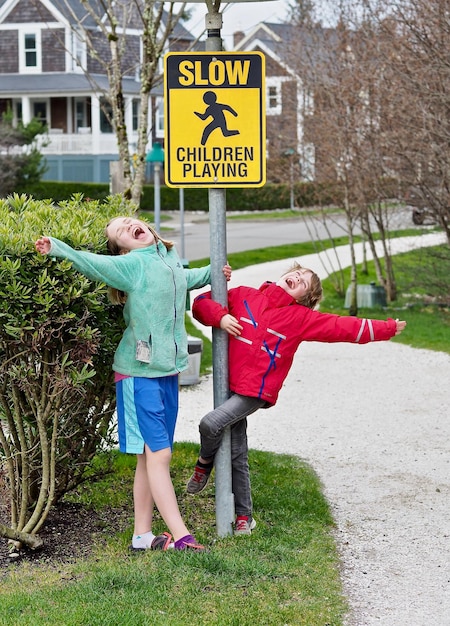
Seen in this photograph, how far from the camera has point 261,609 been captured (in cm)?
429

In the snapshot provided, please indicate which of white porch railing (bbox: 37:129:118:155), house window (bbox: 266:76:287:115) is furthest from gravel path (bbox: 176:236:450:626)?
white porch railing (bbox: 37:129:118:155)

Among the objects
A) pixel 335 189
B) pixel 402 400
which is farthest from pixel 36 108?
pixel 402 400

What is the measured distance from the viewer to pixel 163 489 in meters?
5.07

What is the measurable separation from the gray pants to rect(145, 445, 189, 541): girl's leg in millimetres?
279

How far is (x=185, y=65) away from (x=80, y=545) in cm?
244

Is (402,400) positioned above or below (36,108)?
below

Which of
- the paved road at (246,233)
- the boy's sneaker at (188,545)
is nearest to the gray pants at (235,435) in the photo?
the boy's sneaker at (188,545)

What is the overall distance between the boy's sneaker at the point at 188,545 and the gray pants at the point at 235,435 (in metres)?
0.48

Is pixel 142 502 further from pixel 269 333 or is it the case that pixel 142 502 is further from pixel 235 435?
pixel 269 333

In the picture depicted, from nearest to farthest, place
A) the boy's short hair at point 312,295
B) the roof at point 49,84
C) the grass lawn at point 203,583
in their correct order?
1. the grass lawn at point 203,583
2. the boy's short hair at point 312,295
3. the roof at point 49,84

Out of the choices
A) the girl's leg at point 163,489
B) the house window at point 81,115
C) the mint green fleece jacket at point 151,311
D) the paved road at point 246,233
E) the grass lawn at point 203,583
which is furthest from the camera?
the house window at point 81,115

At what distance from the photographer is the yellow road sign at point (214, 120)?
5203 millimetres

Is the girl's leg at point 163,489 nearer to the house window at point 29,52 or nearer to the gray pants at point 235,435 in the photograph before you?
the gray pants at point 235,435

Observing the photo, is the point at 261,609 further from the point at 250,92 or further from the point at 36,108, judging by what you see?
the point at 36,108
